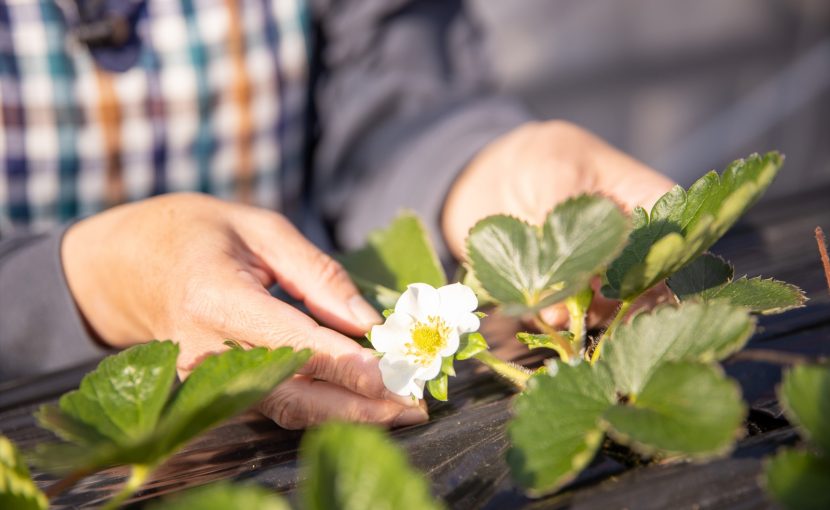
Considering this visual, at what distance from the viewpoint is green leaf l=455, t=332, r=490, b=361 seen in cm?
32

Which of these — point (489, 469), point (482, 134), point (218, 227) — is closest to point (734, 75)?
point (482, 134)

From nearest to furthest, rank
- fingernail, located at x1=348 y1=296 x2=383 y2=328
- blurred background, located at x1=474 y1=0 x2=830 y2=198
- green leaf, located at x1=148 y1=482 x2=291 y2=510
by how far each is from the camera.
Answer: green leaf, located at x1=148 y1=482 x2=291 y2=510 < fingernail, located at x1=348 y1=296 x2=383 y2=328 < blurred background, located at x1=474 y1=0 x2=830 y2=198

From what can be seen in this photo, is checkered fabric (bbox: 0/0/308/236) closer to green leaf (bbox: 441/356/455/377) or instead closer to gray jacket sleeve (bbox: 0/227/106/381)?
gray jacket sleeve (bbox: 0/227/106/381)

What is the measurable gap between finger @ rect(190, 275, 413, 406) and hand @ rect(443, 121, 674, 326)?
0.45 ft

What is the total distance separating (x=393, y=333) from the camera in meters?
0.33

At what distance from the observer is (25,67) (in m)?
0.76

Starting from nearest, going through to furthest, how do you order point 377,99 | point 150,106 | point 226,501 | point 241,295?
point 226,501
point 241,295
point 150,106
point 377,99

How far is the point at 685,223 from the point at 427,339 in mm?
108

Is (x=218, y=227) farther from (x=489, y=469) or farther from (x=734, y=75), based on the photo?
(x=734, y=75)

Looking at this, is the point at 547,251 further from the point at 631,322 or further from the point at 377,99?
the point at 377,99

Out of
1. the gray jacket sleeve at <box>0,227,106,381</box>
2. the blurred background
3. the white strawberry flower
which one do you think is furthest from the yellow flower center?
the blurred background

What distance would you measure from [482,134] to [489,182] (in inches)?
4.7

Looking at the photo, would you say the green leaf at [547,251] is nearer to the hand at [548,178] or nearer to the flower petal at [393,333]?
the flower petal at [393,333]

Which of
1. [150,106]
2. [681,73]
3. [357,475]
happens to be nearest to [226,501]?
[357,475]
